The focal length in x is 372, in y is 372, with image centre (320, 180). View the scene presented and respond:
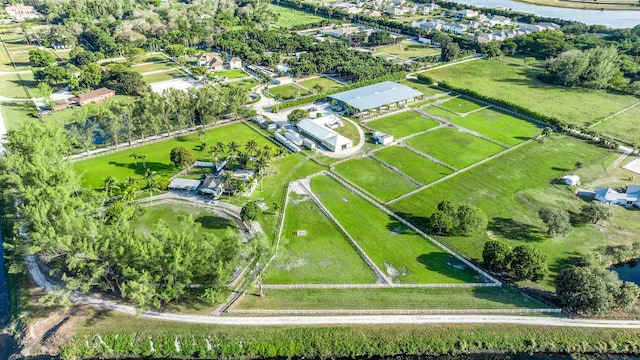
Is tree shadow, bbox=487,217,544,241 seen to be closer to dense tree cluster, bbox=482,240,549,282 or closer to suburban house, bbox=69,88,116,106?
dense tree cluster, bbox=482,240,549,282

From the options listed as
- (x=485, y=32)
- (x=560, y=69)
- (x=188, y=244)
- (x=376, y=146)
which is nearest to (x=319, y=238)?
(x=188, y=244)

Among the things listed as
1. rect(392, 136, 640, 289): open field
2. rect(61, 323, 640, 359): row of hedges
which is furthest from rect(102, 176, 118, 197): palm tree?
rect(392, 136, 640, 289): open field

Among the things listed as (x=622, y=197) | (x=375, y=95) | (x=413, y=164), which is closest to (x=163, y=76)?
(x=375, y=95)

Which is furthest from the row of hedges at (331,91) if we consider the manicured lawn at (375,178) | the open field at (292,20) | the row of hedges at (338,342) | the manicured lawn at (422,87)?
the open field at (292,20)

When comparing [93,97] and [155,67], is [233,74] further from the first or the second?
[93,97]

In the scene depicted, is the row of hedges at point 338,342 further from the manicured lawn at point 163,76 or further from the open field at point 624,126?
the manicured lawn at point 163,76

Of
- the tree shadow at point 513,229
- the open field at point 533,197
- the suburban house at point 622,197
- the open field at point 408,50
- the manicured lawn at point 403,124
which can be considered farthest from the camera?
the open field at point 408,50
